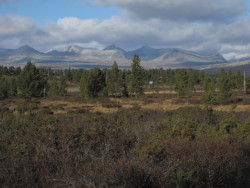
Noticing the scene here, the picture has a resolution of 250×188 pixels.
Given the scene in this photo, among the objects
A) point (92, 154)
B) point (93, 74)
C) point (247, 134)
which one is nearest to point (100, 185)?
point (92, 154)

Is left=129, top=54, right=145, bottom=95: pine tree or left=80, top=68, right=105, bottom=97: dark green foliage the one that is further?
left=80, top=68, right=105, bottom=97: dark green foliage

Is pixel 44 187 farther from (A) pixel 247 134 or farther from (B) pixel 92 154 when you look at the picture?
(A) pixel 247 134

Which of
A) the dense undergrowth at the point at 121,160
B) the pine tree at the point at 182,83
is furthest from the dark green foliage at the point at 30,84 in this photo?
the dense undergrowth at the point at 121,160

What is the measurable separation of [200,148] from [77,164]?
3.12 meters

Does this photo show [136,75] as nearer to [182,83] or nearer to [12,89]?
[182,83]

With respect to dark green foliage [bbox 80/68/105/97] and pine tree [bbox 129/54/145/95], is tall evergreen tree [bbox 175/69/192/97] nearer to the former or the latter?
pine tree [bbox 129/54/145/95]

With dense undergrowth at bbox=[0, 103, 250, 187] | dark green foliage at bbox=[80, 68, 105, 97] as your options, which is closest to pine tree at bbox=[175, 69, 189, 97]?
dark green foliage at bbox=[80, 68, 105, 97]

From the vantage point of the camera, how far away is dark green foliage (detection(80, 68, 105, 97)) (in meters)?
48.6

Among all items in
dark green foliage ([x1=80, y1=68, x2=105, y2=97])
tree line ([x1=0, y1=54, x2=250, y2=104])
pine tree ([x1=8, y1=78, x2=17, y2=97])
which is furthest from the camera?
pine tree ([x1=8, y1=78, x2=17, y2=97])

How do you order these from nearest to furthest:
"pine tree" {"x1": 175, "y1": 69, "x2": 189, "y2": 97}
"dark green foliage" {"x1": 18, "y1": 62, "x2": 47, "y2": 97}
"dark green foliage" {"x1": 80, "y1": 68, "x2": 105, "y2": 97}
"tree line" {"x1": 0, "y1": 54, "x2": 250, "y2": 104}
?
"dark green foliage" {"x1": 18, "y1": 62, "x2": 47, "y2": 97}
"tree line" {"x1": 0, "y1": 54, "x2": 250, "y2": 104}
"pine tree" {"x1": 175, "y1": 69, "x2": 189, "y2": 97}
"dark green foliage" {"x1": 80, "y1": 68, "x2": 105, "y2": 97}

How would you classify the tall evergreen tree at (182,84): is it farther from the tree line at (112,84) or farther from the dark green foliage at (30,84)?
the dark green foliage at (30,84)

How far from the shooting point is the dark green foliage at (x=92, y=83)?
48.6 m

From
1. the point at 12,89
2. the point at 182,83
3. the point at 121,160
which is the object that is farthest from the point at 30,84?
the point at 121,160

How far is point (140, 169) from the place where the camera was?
16.8ft
